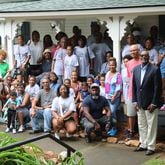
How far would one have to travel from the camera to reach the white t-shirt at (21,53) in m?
12.6

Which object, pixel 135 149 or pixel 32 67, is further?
pixel 32 67

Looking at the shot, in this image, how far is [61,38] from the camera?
39.2 feet

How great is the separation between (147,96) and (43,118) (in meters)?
3.12

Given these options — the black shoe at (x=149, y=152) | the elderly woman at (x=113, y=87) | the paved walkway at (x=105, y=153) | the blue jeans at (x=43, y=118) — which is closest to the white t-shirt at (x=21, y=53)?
the blue jeans at (x=43, y=118)

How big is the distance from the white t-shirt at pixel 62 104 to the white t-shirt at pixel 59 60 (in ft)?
5.68

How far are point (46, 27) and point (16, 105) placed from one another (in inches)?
296

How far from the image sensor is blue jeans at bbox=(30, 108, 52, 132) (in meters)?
10.1

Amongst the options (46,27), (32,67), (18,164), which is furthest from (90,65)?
(18,164)

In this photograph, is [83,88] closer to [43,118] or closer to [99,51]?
[43,118]

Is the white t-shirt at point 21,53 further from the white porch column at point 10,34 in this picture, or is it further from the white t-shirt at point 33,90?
the white t-shirt at point 33,90

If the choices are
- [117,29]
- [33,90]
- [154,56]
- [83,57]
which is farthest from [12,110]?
[154,56]

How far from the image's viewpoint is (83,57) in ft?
37.2

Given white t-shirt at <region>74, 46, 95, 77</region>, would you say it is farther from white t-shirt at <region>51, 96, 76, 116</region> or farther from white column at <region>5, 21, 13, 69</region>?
white column at <region>5, 21, 13, 69</region>

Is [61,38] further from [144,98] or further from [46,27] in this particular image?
[46,27]
